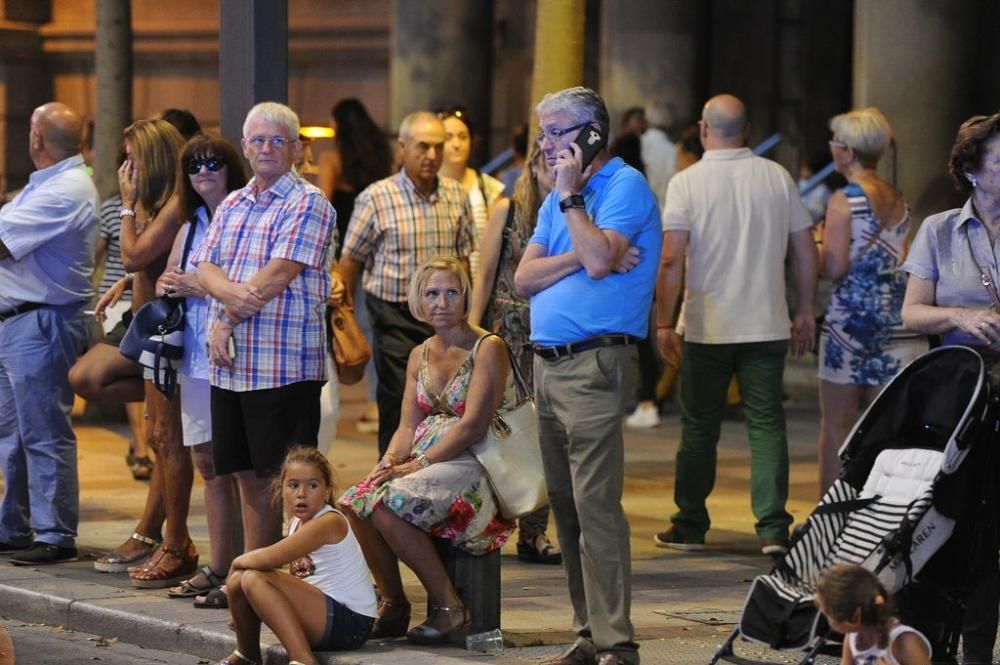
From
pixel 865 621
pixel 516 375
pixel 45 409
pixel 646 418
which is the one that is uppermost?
pixel 516 375

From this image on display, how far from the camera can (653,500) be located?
1147 centimetres

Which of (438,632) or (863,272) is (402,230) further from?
(438,632)

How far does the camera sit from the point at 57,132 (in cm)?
980

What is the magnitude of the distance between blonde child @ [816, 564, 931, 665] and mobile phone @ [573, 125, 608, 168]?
65.4 inches

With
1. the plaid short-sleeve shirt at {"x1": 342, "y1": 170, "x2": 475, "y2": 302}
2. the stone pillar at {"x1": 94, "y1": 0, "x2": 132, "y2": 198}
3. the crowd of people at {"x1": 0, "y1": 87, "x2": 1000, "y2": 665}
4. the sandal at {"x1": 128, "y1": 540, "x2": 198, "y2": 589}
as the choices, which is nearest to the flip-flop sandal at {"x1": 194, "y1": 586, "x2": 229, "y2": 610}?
the crowd of people at {"x1": 0, "y1": 87, "x2": 1000, "y2": 665}

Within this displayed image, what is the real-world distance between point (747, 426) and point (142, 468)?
3.96 meters

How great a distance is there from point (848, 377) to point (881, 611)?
3719mm

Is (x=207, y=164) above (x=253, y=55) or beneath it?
beneath

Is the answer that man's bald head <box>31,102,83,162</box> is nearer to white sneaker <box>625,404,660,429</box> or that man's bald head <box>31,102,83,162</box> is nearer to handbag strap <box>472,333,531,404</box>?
handbag strap <box>472,333,531,404</box>

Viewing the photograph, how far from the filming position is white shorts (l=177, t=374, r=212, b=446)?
342 inches

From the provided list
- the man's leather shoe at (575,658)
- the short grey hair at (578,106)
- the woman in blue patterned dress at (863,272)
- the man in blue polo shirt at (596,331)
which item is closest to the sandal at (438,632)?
the man's leather shoe at (575,658)

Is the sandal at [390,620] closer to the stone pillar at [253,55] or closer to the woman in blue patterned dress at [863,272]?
the stone pillar at [253,55]

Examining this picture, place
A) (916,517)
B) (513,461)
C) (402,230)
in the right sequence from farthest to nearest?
(402,230) < (513,461) < (916,517)

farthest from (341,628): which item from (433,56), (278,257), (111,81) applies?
(433,56)
